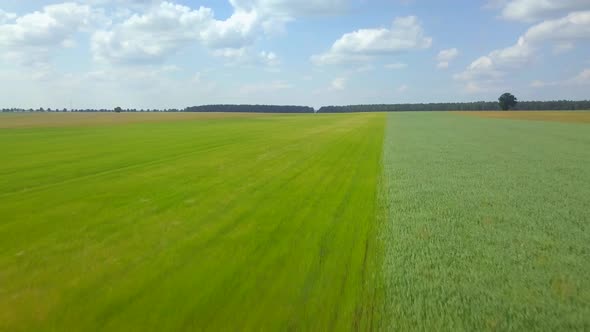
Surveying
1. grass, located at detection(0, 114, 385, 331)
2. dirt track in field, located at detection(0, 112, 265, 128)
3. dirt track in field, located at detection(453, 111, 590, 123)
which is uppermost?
dirt track in field, located at detection(0, 112, 265, 128)

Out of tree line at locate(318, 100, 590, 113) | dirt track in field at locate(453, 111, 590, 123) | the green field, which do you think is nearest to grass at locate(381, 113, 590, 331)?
the green field

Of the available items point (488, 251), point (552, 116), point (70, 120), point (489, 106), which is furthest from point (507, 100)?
point (488, 251)

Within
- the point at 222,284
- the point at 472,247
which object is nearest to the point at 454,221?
the point at 472,247

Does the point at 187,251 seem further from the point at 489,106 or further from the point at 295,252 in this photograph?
the point at 489,106

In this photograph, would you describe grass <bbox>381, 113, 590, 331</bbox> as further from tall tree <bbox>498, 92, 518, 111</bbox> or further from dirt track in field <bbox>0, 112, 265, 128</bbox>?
tall tree <bbox>498, 92, 518, 111</bbox>

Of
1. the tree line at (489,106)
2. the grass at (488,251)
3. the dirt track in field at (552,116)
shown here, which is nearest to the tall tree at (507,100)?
the tree line at (489,106)

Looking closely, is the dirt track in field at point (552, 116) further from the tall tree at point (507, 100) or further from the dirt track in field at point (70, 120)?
the dirt track in field at point (70, 120)
